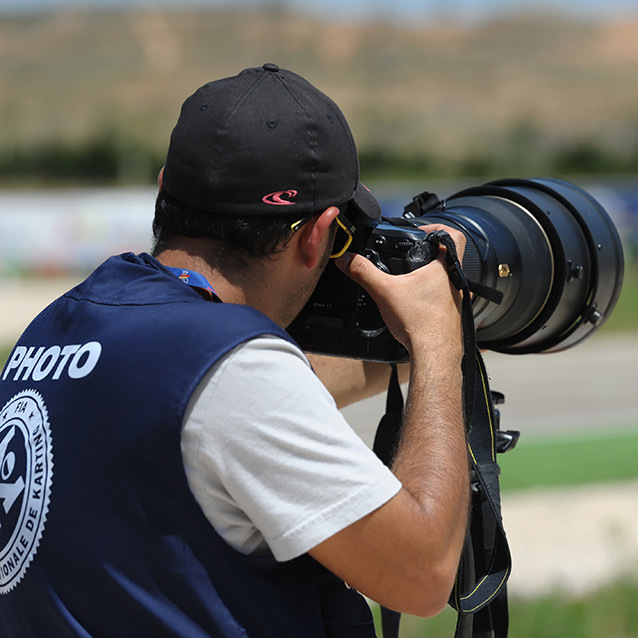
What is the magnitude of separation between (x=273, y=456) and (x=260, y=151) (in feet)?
1.59

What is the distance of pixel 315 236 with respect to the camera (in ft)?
5.68

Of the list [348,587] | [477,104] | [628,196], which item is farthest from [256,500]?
[477,104]

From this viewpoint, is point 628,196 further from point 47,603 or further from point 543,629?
point 47,603

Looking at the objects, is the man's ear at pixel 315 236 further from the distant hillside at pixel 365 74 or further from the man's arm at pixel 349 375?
the distant hillside at pixel 365 74

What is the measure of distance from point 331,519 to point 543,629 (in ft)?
7.73

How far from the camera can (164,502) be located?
1493 millimetres

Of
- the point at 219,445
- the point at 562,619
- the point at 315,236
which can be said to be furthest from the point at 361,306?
the point at 562,619

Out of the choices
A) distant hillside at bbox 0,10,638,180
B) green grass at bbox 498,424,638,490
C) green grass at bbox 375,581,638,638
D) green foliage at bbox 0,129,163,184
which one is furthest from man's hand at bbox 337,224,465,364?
distant hillside at bbox 0,10,638,180

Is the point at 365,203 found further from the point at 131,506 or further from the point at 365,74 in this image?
the point at 365,74

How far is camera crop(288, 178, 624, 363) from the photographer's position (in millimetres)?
2100

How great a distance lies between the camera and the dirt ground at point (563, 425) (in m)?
4.45

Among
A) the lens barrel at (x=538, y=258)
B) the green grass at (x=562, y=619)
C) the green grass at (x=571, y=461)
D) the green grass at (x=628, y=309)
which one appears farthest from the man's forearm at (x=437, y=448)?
the green grass at (x=628, y=309)

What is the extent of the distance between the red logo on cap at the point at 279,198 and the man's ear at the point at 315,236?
66 mm

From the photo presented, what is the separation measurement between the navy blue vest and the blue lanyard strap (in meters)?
0.06
